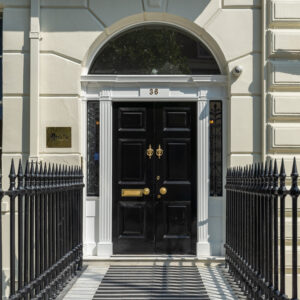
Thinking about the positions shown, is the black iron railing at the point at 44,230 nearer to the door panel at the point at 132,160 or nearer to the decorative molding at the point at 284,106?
the door panel at the point at 132,160

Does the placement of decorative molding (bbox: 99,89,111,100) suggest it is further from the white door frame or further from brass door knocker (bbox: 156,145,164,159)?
brass door knocker (bbox: 156,145,164,159)

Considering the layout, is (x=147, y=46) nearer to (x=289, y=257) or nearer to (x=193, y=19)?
(x=193, y=19)

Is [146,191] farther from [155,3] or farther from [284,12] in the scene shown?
[284,12]

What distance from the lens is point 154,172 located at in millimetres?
9844

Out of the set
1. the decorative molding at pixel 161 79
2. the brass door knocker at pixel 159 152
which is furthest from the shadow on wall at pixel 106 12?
the brass door knocker at pixel 159 152

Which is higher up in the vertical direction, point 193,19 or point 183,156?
point 193,19

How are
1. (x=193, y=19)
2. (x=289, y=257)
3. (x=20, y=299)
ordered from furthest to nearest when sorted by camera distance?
(x=193, y=19), (x=289, y=257), (x=20, y=299)

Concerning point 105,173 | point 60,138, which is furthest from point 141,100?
point 60,138

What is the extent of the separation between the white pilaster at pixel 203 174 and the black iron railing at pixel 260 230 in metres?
1.30

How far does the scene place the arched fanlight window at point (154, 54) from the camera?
32.5 feet

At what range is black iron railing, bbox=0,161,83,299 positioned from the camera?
491 centimetres

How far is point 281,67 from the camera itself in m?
9.42

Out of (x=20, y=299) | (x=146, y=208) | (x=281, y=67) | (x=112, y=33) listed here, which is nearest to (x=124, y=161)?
(x=146, y=208)

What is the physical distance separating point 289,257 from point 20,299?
209 inches
